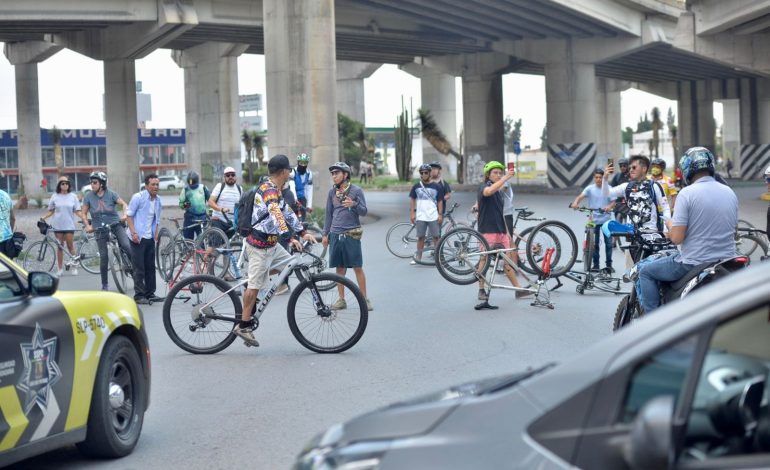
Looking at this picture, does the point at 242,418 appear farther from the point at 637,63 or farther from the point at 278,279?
the point at 637,63

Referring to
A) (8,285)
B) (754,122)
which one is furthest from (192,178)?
(754,122)

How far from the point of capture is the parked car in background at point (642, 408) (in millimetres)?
3074

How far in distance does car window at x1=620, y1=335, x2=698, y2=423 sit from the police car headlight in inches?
28.7

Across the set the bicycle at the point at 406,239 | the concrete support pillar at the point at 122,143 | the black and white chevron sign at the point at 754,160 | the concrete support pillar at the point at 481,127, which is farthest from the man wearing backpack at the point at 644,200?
the black and white chevron sign at the point at 754,160

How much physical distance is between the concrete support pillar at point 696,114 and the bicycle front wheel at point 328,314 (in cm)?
7328

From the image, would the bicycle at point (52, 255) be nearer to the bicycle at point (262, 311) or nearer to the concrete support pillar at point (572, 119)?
the bicycle at point (262, 311)

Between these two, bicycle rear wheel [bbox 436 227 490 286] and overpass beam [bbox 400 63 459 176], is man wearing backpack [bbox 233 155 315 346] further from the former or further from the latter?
overpass beam [bbox 400 63 459 176]

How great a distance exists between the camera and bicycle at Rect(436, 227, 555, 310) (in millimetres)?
14203

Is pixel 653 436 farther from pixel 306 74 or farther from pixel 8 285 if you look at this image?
pixel 306 74

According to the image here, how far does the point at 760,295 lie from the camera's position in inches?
122

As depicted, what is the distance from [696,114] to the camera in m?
81.9

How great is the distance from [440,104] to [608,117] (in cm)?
2080

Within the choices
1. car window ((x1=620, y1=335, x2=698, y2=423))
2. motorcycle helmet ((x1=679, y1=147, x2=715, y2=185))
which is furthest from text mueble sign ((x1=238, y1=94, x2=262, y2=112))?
car window ((x1=620, y1=335, x2=698, y2=423))

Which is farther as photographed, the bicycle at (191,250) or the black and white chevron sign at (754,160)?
the black and white chevron sign at (754,160)
